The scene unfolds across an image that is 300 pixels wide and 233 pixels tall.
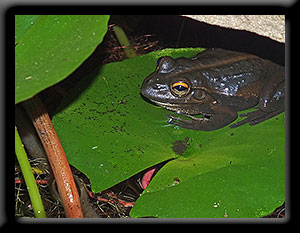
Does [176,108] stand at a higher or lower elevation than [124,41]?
lower

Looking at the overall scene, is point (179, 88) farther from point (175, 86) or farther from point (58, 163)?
point (58, 163)

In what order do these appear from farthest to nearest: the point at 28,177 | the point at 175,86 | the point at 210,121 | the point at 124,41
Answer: the point at 124,41 < the point at 175,86 < the point at 210,121 < the point at 28,177

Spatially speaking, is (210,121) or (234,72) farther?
(234,72)

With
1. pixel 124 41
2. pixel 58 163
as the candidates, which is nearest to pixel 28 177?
pixel 58 163

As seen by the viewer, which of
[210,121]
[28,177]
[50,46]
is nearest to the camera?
[50,46]

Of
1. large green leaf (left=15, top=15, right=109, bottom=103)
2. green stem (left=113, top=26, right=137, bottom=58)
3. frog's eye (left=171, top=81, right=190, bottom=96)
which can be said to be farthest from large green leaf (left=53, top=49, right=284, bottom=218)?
large green leaf (left=15, top=15, right=109, bottom=103)

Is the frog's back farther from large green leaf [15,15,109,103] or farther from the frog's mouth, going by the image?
large green leaf [15,15,109,103]
